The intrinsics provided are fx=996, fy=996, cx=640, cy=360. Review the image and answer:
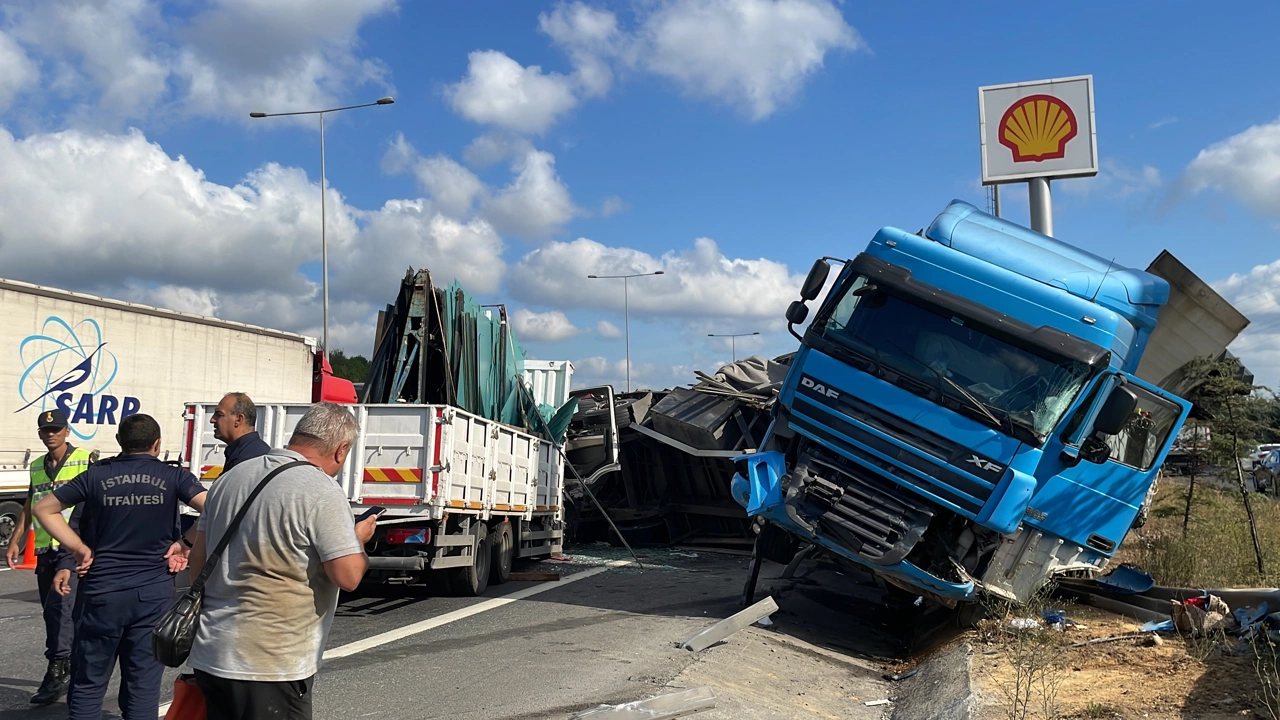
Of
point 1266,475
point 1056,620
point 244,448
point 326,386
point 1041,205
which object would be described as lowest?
point 1056,620

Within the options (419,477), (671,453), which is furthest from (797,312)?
(671,453)

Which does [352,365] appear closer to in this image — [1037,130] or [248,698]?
[1037,130]

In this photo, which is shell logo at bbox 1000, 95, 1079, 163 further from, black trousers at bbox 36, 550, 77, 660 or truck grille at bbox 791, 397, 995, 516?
black trousers at bbox 36, 550, 77, 660

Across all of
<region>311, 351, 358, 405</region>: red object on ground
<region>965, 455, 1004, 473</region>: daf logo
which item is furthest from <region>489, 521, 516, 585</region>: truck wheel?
<region>965, 455, 1004, 473</region>: daf logo

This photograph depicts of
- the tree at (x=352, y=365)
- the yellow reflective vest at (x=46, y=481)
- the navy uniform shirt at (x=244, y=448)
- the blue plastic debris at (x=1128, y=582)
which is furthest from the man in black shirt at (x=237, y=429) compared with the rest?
the tree at (x=352, y=365)

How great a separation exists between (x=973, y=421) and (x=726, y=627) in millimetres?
2455

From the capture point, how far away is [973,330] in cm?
787

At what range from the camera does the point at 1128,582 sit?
29.1ft

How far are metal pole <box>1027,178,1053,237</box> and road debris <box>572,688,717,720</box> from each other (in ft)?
38.4

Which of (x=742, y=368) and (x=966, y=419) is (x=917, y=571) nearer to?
(x=966, y=419)

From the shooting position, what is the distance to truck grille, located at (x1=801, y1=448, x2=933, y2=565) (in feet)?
25.1

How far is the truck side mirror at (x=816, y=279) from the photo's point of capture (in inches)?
328

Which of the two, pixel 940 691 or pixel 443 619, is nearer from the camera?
pixel 940 691

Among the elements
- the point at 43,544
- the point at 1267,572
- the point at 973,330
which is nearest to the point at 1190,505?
the point at 1267,572
